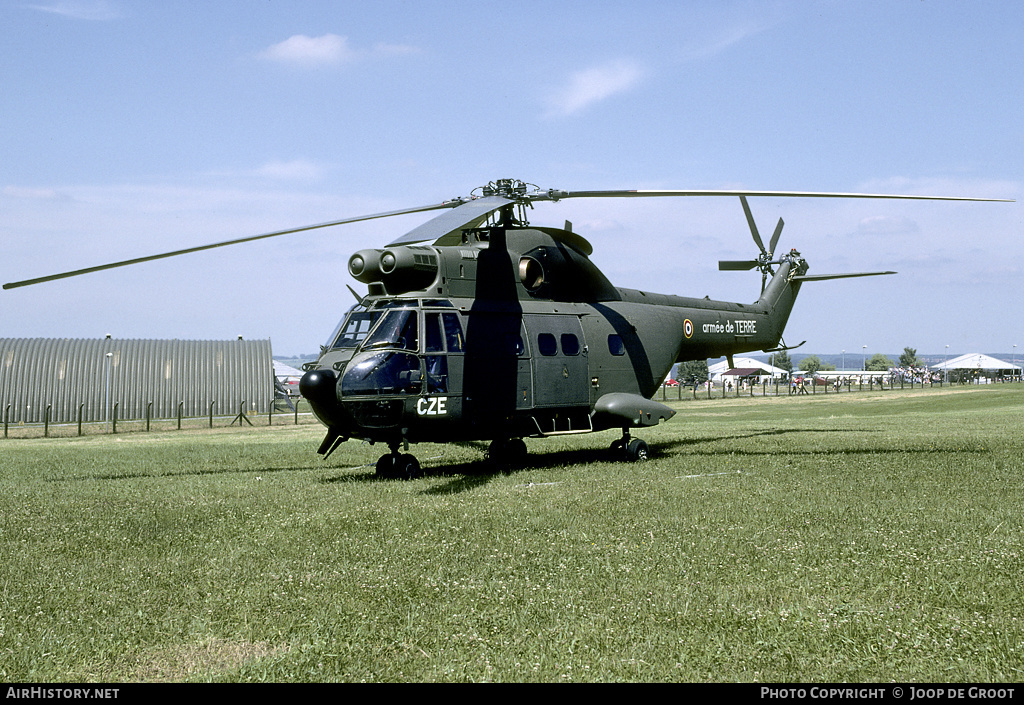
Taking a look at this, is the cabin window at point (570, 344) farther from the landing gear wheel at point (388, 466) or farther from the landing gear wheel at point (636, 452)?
the landing gear wheel at point (388, 466)

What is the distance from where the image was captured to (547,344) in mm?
16359

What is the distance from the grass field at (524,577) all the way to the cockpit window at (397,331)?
2.32 meters

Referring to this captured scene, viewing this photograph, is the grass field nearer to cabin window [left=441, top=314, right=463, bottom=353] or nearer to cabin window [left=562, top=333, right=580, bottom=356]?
cabin window [left=441, top=314, right=463, bottom=353]

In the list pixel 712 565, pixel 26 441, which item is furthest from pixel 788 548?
pixel 26 441

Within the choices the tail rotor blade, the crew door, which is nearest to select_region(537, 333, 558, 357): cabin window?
the crew door

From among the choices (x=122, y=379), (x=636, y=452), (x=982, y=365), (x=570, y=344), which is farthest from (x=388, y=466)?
(x=982, y=365)

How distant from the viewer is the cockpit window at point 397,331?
14.2 m

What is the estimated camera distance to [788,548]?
28.8 ft

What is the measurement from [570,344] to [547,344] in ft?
2.08

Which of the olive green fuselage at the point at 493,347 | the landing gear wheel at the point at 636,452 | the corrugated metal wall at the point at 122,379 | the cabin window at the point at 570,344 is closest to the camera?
the olive green fuselage at the point at 493,347

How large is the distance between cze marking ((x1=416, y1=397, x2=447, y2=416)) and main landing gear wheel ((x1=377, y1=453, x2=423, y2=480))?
0.94m

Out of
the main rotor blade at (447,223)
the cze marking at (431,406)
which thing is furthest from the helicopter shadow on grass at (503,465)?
the main rotor blade at (447,223)

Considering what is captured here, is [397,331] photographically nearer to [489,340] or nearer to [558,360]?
[489,340]
